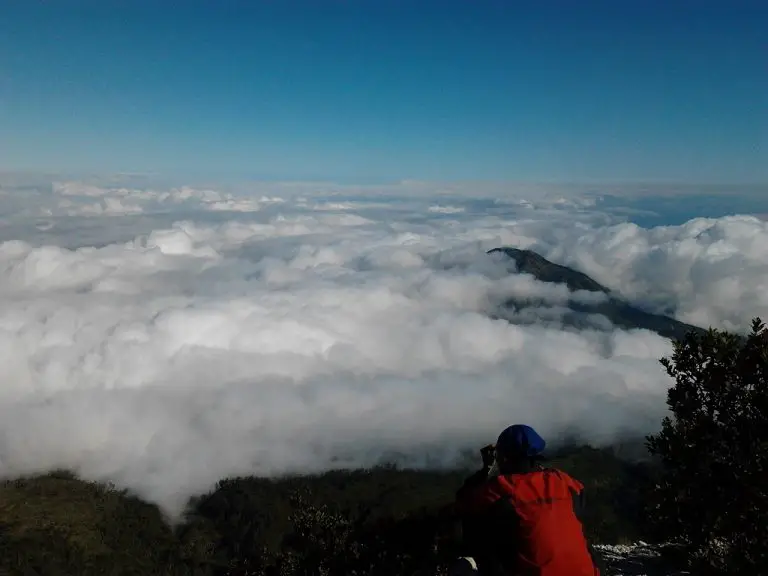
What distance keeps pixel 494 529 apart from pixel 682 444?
514 inches

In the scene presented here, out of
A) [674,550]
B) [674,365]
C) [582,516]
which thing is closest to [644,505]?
[674,550]

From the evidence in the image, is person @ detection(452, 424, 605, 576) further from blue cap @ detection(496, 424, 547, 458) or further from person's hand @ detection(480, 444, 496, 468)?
person's hand @ detection(480, 444, 496, 468)

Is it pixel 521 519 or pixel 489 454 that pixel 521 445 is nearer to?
pixel 489 454

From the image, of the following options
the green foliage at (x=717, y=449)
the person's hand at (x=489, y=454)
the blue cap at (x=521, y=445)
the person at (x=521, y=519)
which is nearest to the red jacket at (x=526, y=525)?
the person at (x=521, y=519)

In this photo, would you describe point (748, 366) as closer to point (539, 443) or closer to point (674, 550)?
point (674, 550)

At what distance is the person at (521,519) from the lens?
5.08 m

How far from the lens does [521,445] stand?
214 inches

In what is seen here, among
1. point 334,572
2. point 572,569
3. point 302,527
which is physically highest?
point 572,569

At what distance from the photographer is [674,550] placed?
16.1 m

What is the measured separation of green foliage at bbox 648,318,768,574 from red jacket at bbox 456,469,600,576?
10180 millimetres

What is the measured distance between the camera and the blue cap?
541cm

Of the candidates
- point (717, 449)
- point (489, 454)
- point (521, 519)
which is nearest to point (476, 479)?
point (489, 454)

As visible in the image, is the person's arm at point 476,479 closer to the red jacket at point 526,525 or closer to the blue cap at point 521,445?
the red jacket at point 526,525

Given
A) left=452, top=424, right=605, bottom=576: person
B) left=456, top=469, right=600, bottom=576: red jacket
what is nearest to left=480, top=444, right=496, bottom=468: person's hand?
left=452, top=424, right=605, bottom=576: person
